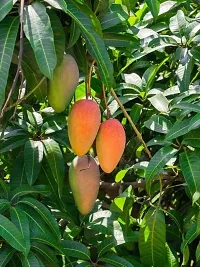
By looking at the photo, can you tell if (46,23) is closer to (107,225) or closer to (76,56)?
(76,56)

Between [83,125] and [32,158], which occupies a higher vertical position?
[83,125]

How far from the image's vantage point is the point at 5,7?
0.84m

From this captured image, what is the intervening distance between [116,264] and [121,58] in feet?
2.03

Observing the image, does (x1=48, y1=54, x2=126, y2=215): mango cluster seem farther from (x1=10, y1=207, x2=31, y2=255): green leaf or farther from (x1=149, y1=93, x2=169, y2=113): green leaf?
(x1=149, y1=93, x2=169, y2=113): green leaf

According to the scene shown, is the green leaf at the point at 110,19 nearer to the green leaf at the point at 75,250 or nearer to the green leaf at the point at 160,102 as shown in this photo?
the green leaf at the point at 160,102

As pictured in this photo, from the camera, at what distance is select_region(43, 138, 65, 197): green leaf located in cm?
124

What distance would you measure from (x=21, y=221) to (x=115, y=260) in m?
0.26

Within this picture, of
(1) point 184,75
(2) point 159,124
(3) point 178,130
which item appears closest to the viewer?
(3) point 178,130

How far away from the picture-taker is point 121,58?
1618 mm

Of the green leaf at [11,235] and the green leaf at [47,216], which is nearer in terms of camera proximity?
the green leaf at [11,235]

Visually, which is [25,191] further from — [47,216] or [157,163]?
[157,163]

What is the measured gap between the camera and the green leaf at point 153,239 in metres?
1.28

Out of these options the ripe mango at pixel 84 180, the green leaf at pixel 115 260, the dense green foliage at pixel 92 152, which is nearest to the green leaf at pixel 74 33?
the dense green foliage at pixel 92 152

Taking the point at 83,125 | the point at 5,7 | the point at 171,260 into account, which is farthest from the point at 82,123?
the point at 171,260
